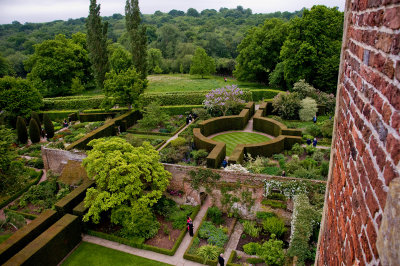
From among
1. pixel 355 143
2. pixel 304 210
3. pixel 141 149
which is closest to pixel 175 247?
pixel 141 149

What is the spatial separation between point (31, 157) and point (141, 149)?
575 inches

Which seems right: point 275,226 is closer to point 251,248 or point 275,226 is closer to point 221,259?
point 251,248

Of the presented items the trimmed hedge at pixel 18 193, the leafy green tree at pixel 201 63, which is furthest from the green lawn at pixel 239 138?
the leafy green tree at pixel 201 63

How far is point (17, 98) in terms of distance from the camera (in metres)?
32.5

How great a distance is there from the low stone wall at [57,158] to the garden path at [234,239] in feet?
40.1

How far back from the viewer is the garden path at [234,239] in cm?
1469

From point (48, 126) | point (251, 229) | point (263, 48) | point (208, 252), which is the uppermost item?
point (263, 48)

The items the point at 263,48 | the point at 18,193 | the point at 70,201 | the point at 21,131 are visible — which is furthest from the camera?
the point at 263,48

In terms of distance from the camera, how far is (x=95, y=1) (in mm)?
36844

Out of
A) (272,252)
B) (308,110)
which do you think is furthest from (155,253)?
(308,110)

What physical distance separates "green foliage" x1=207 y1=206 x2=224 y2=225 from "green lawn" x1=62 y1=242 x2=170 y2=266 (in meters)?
3.93

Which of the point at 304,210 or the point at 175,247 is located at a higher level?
the point at 304,210

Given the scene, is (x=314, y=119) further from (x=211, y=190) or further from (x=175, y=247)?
(x=175, y=247)

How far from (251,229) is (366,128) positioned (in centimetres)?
1499
